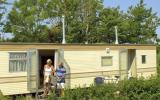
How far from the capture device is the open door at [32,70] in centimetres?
1752

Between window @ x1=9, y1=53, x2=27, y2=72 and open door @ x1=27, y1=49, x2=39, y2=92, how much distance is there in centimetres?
23

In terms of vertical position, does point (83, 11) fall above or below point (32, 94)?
above

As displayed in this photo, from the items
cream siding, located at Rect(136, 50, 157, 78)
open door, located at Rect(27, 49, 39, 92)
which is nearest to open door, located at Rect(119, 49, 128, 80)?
cream siding, located at Rect(136, 50, 157, 78)

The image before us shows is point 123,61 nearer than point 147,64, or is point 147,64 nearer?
point 123,61

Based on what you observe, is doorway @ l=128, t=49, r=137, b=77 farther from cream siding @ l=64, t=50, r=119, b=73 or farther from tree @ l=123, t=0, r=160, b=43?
tree @ l=123, t=0, r=160, b=43

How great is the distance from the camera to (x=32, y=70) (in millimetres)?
17609

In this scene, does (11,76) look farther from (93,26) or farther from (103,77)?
(93,26)

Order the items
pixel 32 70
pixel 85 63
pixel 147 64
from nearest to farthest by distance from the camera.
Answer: pixel 32 70, pixel 85 63, pixel 147 64

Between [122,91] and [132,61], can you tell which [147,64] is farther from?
[122,91]

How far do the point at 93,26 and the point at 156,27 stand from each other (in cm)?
721

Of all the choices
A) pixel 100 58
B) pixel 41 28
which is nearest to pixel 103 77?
pixel 100 58

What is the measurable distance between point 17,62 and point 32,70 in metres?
0.75

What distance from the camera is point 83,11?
39.7 meters

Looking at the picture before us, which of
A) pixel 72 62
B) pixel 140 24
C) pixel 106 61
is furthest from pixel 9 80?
pixel 140 24
